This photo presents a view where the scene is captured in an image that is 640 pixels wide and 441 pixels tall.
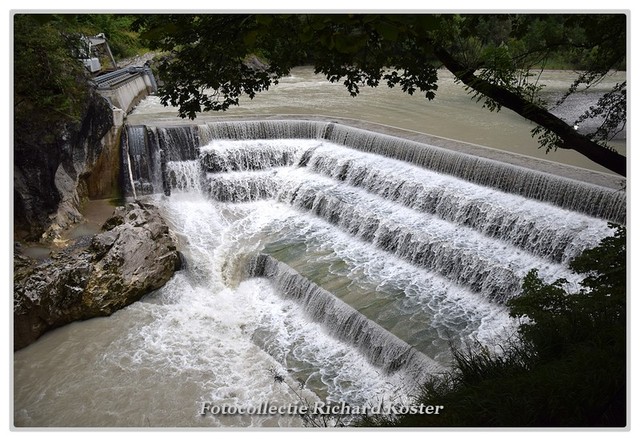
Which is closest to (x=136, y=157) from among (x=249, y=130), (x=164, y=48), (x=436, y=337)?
(x=249, y=130)

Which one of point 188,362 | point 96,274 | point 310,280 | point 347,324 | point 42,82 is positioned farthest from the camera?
point 42,82

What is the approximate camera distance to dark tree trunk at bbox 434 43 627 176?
276cm

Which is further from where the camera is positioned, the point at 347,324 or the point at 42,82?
the point at 42,82

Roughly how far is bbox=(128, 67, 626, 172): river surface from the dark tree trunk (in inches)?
216

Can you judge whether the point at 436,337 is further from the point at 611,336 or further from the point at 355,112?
the point at 355,112

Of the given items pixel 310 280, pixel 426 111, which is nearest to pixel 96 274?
pixel 310 280

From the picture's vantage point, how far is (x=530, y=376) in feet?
8.42

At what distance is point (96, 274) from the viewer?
6.28m

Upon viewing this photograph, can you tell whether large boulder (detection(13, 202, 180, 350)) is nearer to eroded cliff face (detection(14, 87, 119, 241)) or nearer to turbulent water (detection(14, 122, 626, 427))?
turbulent water (detection(14, 122, 626, 427))

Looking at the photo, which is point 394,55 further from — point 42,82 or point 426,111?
point 426,111

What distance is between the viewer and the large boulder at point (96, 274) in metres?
5.76

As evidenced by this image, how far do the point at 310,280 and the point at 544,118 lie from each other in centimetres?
403

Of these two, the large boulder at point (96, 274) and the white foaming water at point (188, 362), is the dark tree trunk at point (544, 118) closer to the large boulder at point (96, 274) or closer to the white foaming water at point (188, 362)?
the white foaming water at point (188, 362)

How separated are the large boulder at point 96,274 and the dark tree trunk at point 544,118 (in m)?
4.89
